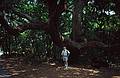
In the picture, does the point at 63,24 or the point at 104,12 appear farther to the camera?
the point at 63,24

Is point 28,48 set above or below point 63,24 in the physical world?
below

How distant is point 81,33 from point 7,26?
4.06 meters

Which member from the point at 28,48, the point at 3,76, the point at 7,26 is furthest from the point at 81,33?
the point at 28,48

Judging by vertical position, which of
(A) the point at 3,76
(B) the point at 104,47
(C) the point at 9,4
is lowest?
(A) the point at 3,76

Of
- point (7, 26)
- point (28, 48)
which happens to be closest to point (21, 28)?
point (7, 26)

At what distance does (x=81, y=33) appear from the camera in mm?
15992

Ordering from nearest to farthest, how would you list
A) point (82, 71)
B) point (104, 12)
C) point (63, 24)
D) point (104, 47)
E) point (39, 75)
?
point (39, 75)
point (82, 71)
point (104, 47)
point (104, 12)
point (63, 24)

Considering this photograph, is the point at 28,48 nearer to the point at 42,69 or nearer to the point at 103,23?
the point at 103,23

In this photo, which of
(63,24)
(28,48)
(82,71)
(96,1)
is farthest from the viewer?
(28,48)

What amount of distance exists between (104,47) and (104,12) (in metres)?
3.74

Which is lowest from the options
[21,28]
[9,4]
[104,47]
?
[104,47]

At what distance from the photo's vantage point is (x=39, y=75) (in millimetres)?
12516

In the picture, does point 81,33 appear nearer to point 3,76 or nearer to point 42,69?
point 42,69

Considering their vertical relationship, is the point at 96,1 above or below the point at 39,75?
above
